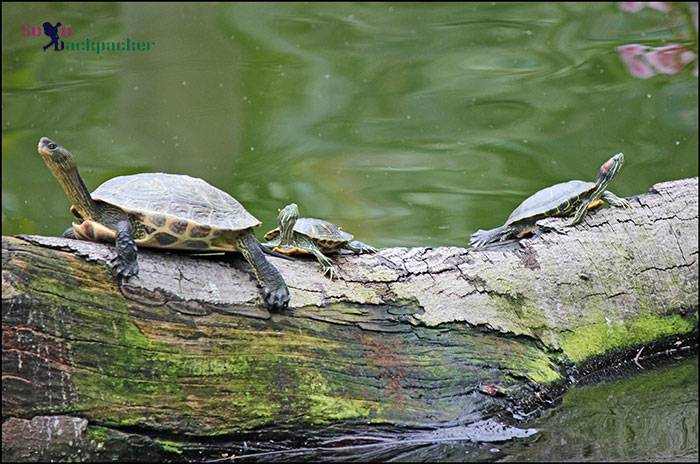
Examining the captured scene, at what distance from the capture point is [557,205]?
137 inches

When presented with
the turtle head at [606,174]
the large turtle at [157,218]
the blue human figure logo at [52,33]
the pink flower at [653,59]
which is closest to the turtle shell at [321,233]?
the large turtle at [157,218]

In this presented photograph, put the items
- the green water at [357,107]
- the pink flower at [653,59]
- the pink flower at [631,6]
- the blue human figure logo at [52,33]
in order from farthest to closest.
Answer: the pink flower at [631,6] < the blue human figure logo at [52,33] < the pink flower at [653,59] < the green water at [357,107]

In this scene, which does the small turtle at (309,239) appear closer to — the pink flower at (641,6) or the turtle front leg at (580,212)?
the turtle front leg at (580,212)

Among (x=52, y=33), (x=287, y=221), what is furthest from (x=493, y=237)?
(x=52, y=33)

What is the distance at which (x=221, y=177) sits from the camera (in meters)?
5.86

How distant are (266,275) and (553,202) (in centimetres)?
128

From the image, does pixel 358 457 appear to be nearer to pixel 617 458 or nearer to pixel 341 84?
pixel 617 458

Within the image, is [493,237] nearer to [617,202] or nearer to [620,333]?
[617,202]

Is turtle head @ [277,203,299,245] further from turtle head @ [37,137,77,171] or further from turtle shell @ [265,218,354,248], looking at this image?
turtle head @ [37,137,77,171]

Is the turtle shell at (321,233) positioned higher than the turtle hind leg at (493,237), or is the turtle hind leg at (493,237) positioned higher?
the turtle hind leg at (493,237)

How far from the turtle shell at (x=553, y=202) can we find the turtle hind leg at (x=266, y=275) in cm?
113

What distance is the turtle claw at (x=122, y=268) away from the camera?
2.62m

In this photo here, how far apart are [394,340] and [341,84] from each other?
187 inches

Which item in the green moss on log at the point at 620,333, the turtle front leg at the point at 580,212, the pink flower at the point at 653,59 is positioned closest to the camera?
the green moss on log at the point at 620,333
